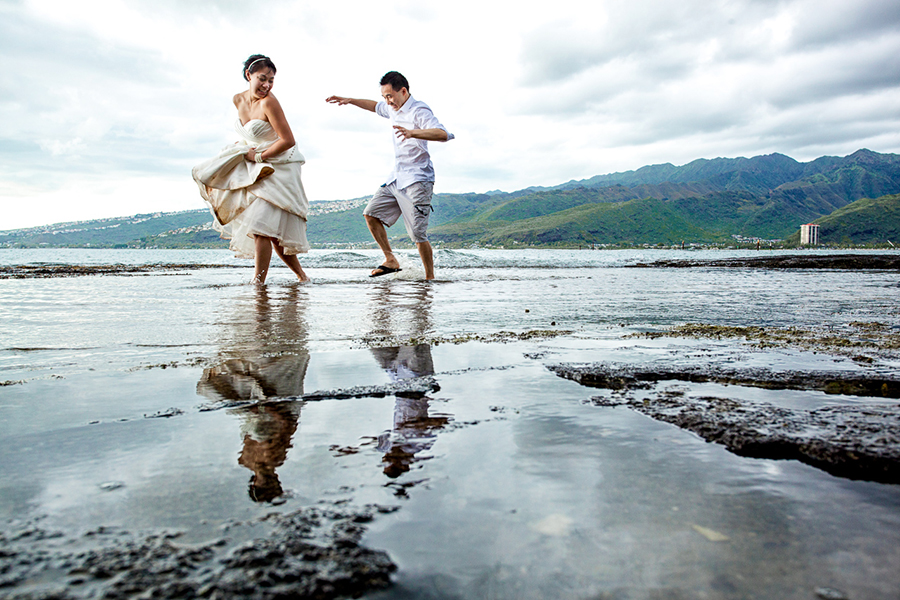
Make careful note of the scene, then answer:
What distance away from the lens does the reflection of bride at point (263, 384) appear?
145 centimetres

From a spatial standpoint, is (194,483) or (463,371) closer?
(194,483)

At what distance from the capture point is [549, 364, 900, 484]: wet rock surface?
1.44 meters

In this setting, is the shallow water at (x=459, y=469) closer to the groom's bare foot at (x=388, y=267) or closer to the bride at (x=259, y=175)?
the bride at (x=259, y=175)

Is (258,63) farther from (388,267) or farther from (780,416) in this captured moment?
(780,416)

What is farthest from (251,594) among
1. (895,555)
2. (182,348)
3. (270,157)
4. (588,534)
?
(270,157)

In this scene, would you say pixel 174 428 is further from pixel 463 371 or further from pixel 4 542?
pixel 463 371

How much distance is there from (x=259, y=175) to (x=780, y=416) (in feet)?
24.2

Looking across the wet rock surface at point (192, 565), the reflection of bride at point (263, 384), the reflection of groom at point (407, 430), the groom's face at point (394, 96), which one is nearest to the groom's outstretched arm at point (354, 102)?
the groom's face at point (394, 96)

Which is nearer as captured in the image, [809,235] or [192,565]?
[192,565]

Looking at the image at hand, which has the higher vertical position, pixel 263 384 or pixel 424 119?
pixel 424 119

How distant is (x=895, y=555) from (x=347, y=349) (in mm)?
2658

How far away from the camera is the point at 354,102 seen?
8.80 metres

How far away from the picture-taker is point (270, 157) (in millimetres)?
7688

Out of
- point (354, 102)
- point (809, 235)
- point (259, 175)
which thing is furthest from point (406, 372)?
point (809, 235)
